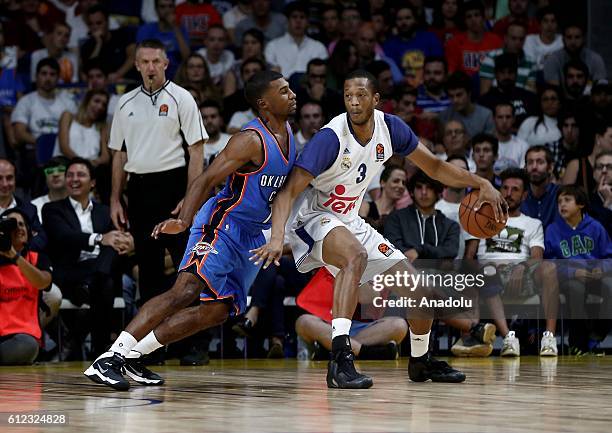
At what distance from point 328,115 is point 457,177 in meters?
4.71

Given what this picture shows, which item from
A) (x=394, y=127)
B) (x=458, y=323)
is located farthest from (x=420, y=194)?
(x=394, y=127)

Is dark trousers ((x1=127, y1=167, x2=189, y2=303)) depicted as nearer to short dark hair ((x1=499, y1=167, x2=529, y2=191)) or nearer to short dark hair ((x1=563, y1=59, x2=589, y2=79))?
short dark hair ((x1=499, y1=167, x2=529, y2=191))

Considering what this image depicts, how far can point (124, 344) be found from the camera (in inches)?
226

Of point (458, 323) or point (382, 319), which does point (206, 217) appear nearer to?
point (382, 319)

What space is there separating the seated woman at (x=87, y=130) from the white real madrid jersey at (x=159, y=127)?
2.74 meters

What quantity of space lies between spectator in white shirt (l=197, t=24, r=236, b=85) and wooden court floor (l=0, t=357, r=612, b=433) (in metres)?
4.96

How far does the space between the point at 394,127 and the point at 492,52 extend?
21.2 feet

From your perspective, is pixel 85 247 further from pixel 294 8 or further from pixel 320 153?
pixel 294 8

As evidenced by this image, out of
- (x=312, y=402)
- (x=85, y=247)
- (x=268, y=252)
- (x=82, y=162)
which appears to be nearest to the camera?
(x=312, y=402)

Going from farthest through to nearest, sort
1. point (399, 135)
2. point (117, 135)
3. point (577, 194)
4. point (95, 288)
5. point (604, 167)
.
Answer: point (604, 167), point (577, 194), point (95, 288), point (117, 135), point (399, 135)

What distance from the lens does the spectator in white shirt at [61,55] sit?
1180 cm

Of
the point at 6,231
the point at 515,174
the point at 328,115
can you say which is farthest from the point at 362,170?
the point at 328,115

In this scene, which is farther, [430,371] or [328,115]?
[328,115]

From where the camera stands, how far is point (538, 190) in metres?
9.98
